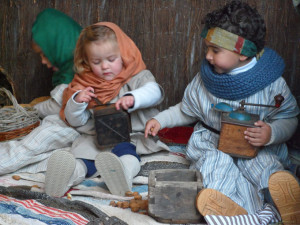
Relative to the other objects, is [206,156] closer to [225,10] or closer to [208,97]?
[208,97]

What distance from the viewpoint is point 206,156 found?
2.39m

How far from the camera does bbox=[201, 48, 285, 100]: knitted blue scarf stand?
235 cm

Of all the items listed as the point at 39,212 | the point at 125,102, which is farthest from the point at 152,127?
the point at 39,212

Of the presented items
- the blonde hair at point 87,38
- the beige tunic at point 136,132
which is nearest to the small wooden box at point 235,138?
the beige tunic at point 136,132

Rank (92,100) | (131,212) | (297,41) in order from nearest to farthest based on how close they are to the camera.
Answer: (131,212)
(92,100)
(297,41)

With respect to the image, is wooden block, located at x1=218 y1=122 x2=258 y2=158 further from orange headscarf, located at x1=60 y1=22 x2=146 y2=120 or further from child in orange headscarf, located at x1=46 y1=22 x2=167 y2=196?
orange headscarf, located at x1=60 y1=22 x2=146 y2=120

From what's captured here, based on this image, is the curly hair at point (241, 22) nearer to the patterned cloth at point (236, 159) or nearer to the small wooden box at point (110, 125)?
the patterned cloth at point (236, 159)

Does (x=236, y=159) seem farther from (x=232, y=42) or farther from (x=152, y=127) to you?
(x=232, y=42)

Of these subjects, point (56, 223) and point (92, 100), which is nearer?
point (56, 223)

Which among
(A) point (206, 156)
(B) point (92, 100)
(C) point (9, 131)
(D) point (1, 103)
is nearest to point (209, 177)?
(A) point (206, 156)

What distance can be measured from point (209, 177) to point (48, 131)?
119 cm

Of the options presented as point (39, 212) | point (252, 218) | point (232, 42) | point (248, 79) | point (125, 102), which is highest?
point (232, 42)

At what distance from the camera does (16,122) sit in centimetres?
297

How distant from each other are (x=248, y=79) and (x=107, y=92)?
953 millimetres
